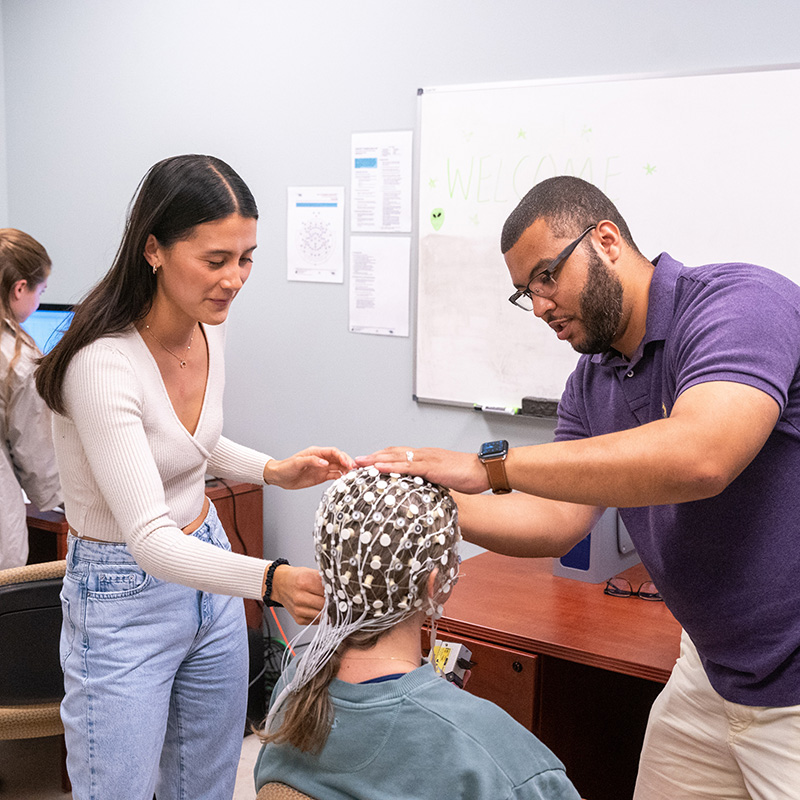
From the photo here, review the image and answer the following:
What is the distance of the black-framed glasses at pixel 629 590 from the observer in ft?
7.29

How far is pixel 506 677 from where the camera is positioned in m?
2.00

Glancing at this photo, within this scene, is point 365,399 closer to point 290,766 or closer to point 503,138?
point 503,138

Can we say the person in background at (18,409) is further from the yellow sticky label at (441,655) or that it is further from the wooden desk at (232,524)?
the yellow sticky label at (441,655)

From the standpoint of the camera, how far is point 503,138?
2.72 metres

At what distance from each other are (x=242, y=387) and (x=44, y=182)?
1.41 meters

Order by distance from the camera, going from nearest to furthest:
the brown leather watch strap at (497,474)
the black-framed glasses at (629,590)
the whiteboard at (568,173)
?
the brown leather watch strap at (497,474)
the black-framed glasses at (629,590)
the whiteboard at (568,173)

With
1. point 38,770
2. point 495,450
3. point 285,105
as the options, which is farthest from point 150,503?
point 285,105

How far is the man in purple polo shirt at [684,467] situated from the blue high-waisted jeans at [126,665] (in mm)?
521

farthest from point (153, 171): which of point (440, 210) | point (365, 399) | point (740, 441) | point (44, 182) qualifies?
point (44, 182)

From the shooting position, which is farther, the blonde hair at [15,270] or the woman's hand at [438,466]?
the blonde hair at [15,270]

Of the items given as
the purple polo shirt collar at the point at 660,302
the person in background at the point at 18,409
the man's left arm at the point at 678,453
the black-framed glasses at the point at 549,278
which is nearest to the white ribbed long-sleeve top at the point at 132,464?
the man's left arm at the point at 678,453

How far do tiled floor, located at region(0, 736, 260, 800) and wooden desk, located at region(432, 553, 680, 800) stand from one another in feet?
3.67

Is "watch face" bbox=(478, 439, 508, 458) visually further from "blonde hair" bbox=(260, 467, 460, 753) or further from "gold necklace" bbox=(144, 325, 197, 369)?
"gold necklace" bbox=(144, 325, 197, 369)

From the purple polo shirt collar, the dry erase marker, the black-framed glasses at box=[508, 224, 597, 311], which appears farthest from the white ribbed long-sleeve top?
the dry erase marker
